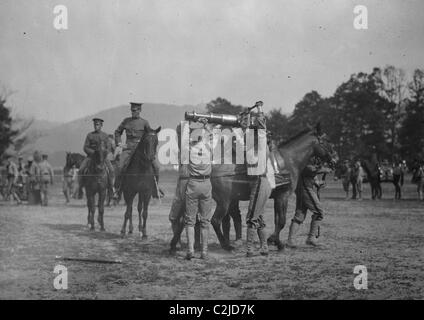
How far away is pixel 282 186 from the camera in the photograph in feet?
31.3

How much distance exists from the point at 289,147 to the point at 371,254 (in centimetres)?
259

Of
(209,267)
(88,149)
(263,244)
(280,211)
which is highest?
(88,149)

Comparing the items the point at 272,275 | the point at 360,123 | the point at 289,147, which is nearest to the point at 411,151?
the point at 360,123

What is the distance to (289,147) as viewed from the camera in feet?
32.7

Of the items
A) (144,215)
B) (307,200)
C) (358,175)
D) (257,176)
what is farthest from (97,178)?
(358,175)

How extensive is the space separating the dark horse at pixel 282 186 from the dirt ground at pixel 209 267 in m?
0.53

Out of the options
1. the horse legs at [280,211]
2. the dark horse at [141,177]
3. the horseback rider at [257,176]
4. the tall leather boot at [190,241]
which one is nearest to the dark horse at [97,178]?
the dark horse at [141,177]

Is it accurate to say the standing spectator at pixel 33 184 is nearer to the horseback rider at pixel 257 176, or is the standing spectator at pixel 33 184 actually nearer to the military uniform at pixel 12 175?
the military uniform at pixel 12 175

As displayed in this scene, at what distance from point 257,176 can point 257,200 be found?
44 cm

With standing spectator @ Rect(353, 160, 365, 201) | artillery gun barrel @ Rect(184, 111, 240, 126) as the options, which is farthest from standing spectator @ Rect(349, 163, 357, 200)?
artillery gun barrel @ Rect(184, 111, 240, 126)

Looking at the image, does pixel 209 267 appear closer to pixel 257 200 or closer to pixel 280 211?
pixel 257 200

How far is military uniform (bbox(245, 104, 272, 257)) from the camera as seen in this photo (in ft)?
29.0

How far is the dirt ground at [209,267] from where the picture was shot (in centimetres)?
622

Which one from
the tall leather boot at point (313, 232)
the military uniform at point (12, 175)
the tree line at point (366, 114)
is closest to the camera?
the tall leather boot at point (313, 232)
